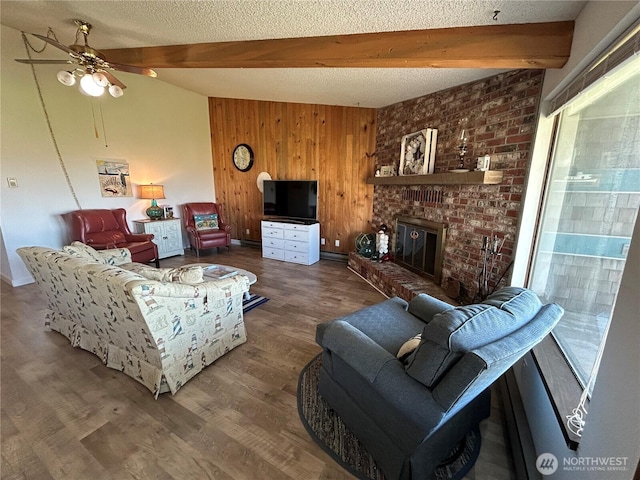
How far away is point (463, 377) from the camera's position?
3.15 feet

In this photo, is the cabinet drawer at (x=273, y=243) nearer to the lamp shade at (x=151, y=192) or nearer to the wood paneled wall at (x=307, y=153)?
the wood paneled wall at (x=307, y=153)

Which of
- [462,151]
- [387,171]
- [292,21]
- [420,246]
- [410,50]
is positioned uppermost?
[292,21]

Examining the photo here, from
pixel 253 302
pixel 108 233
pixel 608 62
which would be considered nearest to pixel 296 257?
pixel 253 302

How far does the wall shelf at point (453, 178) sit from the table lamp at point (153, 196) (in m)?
3.92

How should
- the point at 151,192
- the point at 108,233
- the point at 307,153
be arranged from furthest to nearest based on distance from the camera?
the point at 307,153
the point at 151,192
the point at 108,233

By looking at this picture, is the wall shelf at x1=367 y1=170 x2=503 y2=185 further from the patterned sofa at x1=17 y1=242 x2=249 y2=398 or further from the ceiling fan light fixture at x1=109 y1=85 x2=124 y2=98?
the ceiling fan light fixture at x1=109 y1=85 x2=124 y2=98

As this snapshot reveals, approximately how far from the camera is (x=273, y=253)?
201 inches

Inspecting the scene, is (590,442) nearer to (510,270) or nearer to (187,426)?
(510,270)

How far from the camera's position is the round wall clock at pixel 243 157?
18.1 ft

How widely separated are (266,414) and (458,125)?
3282 mm

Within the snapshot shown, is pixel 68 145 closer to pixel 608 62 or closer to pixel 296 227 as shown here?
pixel 296 227

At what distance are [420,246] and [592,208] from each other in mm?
2078

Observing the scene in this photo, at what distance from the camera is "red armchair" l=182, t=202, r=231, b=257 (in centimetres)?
497

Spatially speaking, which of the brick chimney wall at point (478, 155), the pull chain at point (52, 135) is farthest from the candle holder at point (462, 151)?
the pull chain at point (52, 135)
